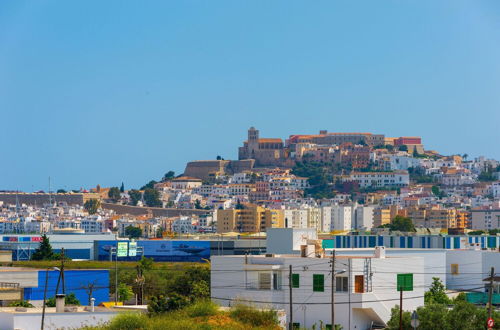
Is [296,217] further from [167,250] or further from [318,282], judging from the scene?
[318,282]

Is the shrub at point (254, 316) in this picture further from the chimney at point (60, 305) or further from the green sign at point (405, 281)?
the green sign at point (405, 281)

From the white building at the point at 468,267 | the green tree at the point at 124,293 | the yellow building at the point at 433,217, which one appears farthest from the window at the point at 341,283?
the yellow building at the point at 433,217

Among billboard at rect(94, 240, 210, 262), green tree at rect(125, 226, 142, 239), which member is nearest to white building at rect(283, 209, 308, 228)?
green tree at rect(125, 226, 142, 239)

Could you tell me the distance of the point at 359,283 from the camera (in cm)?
3669

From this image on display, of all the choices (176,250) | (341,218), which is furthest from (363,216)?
(176,250)

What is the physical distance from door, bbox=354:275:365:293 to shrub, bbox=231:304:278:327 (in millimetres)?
7347

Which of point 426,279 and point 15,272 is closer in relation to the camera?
point 15,272

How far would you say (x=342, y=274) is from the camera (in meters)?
36.5

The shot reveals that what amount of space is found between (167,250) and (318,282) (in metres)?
83.2

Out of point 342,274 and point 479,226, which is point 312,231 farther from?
point 479,226

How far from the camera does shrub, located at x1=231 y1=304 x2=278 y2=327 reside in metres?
29.1

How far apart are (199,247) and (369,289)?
81.1 metres

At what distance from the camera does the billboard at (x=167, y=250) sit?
11375 cm

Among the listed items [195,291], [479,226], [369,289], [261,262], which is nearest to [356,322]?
[369,289]
